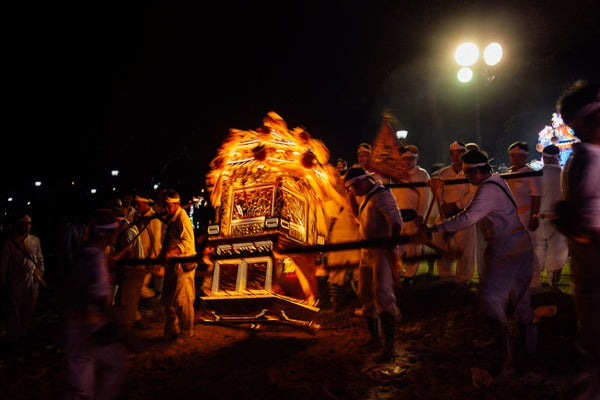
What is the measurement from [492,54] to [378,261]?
5923 millimetres

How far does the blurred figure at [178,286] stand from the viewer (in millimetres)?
7766

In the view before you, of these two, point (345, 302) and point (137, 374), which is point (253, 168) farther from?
point (137, 374)

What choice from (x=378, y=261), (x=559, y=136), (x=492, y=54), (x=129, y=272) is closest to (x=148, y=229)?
(x=129, y=272)

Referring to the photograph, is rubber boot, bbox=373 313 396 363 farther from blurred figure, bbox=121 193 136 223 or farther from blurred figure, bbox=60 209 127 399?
blurred figure, bbox=121 193 136 223

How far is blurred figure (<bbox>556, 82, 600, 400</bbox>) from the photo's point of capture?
3039 millimetres

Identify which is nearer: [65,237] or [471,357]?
[471,357]

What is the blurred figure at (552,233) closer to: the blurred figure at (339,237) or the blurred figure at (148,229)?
the blurred figure at (339,237)

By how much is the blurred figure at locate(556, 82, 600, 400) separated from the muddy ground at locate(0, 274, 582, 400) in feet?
0.81

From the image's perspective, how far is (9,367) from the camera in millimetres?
7023

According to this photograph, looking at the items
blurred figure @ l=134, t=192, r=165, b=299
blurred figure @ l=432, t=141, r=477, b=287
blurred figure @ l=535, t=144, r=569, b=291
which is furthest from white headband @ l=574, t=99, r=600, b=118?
blurred figure @ l=134, t=192, r=165, b=299

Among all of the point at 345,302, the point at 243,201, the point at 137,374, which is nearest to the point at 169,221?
the point at 243,201

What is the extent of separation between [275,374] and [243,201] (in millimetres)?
3908

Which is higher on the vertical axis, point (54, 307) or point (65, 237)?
point (65, 237)

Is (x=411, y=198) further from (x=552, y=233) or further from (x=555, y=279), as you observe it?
(x=555, y=279)
